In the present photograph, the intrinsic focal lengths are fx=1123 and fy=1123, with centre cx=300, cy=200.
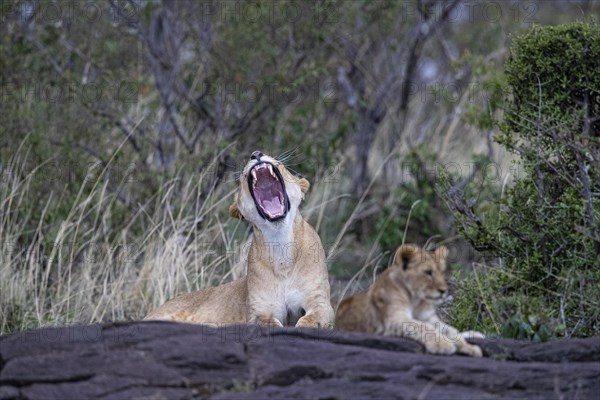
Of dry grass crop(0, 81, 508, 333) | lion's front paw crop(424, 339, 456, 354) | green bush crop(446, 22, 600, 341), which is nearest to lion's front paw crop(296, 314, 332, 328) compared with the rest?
green bush crop(446, 22, 600, 341)

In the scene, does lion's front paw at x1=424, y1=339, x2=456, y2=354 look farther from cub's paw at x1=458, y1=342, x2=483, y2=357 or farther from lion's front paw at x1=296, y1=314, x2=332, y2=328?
lion's front paw at x1=296, y1=314, x2=332, y2=328

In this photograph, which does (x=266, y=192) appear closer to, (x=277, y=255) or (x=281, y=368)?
(x=277, y=255)

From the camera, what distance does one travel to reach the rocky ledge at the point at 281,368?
5.56 meters

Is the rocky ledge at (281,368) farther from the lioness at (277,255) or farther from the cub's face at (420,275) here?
the lioness at (277,255)

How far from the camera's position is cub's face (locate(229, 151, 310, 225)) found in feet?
26.3

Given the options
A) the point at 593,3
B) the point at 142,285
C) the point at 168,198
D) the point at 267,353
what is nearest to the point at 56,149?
the point at 168,198

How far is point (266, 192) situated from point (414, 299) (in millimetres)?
2378

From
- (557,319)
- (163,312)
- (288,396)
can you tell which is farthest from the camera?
(163,312)

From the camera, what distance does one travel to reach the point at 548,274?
7.66 m

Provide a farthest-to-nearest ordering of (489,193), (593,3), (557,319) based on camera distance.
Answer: (593,3) → (489,193) → (557,319)

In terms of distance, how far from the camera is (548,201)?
8.01m

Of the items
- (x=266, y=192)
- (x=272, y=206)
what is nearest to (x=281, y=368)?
(x=272, y=206)

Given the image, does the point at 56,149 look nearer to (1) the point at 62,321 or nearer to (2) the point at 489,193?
(1) the point at 62,321

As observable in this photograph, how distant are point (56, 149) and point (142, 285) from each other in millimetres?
2272
